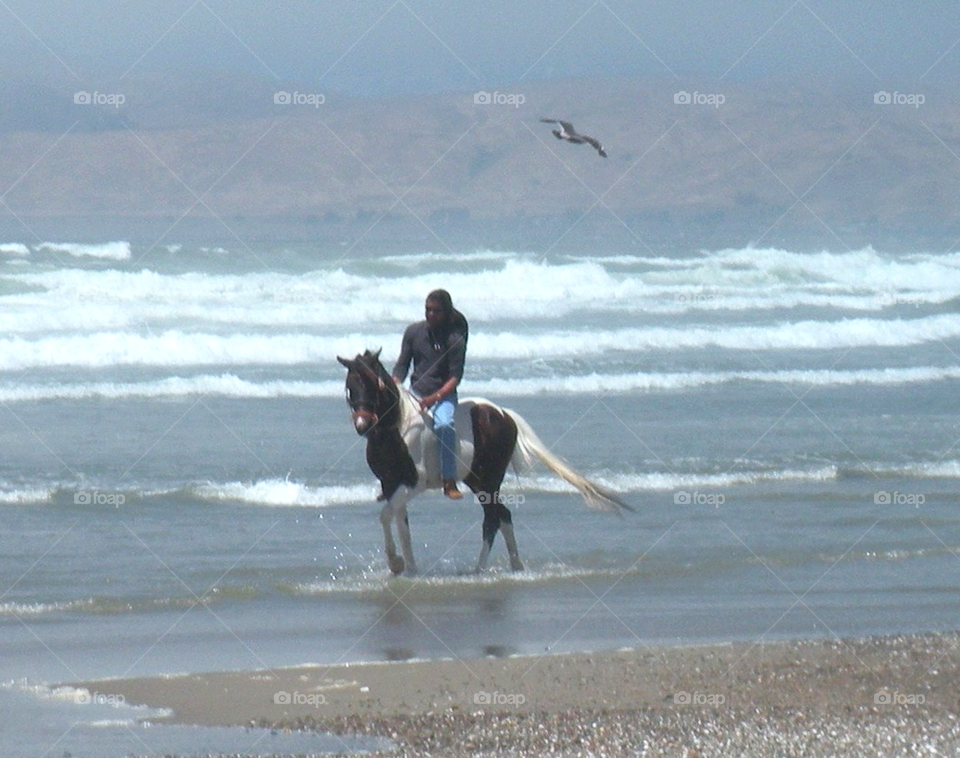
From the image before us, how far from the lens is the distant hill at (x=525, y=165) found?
94.6 m

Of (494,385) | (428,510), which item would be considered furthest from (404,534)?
(494,385)

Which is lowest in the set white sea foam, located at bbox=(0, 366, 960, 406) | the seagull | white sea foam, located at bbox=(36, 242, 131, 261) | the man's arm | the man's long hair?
the man's arm

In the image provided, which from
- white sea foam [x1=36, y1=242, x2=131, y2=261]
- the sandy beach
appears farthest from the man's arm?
white sea foam [x1=36, y1=242, x2=131, y2=261]

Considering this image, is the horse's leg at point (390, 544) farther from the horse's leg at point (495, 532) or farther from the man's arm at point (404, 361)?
the man's arm at point (404, 361)

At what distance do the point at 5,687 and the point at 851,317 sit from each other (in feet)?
93.5

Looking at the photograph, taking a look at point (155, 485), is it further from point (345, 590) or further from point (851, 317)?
point (851, 317)

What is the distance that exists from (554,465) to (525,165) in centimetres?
9526

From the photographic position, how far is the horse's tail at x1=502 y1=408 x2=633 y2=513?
11.1 m

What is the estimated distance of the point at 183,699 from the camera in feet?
24.6

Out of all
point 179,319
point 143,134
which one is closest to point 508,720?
point 179,319

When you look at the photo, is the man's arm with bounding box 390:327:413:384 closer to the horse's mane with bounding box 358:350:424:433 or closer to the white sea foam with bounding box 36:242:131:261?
the horse's mane with bounding box 358:350:424:433

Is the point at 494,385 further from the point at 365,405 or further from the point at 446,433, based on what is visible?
the point at 365,405

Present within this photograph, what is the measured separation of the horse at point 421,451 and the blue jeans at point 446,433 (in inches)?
2.6

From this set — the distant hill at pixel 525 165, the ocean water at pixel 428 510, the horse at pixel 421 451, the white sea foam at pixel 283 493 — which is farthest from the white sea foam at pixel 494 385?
the distant hill at pixel 525 165
